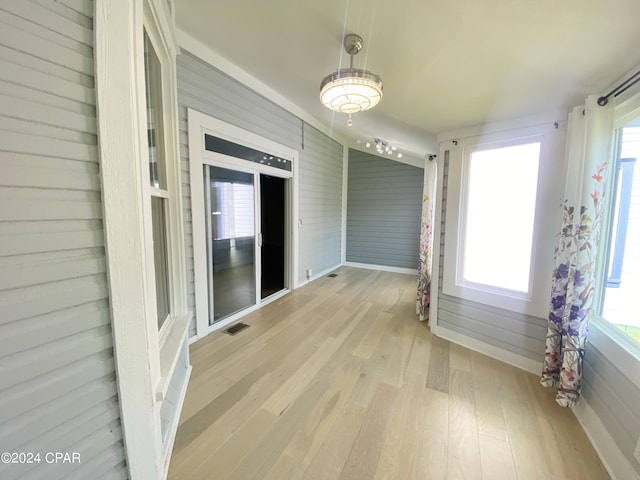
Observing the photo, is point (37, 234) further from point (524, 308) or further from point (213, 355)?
point (524, 308)

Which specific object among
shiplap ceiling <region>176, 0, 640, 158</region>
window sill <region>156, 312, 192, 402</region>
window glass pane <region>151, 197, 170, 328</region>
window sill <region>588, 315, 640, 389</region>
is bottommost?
window sill <region>156, 312, 192, 402</region>

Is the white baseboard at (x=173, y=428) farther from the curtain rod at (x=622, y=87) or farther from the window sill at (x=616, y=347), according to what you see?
the curtain rod at (x=622, y=87)

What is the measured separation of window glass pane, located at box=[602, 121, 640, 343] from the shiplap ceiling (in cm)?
44

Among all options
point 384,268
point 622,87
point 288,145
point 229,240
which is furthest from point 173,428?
point 384,268

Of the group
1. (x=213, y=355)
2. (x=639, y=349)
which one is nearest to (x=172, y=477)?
(x=213, y=355)

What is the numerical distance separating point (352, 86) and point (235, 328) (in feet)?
8.67

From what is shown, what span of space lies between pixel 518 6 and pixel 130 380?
2247mm

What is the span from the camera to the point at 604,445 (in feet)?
4.61

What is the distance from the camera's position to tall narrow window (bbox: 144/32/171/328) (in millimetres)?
1564

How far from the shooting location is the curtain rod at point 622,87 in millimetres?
1285

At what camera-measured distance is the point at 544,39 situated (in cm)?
122

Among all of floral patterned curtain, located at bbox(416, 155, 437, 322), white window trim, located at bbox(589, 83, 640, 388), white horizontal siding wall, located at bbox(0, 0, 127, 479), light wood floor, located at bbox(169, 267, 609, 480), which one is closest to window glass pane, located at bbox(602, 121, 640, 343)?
white window trim, located at bbox(589, 83, 640, 388)

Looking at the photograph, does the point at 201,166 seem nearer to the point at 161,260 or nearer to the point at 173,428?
the point at 161,260

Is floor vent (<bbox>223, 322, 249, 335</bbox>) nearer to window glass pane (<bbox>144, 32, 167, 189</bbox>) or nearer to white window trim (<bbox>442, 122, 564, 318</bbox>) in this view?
window glass pane (<bbox>144, 32, 167, 189</bbox>)
